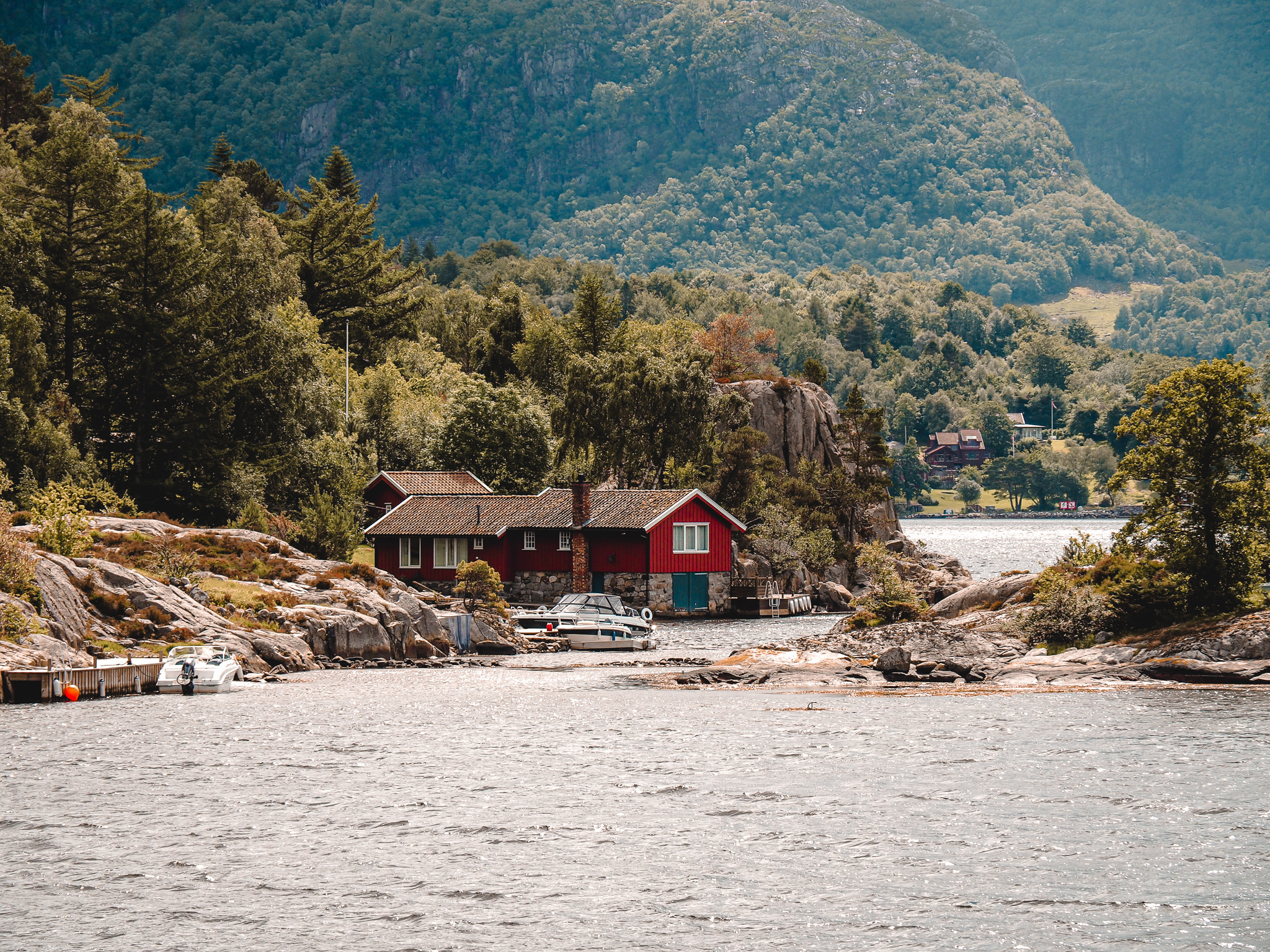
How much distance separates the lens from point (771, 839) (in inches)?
1007

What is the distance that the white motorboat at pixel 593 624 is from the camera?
65.9 metres

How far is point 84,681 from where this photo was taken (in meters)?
42.6

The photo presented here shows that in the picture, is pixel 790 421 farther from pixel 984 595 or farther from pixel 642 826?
pixel 642 826

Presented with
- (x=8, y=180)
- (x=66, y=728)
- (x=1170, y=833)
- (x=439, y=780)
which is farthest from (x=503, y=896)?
(x=8, y=180)

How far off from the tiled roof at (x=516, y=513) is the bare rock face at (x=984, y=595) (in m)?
25.8

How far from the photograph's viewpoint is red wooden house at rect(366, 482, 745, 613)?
81000 mm

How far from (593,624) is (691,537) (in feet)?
61.2

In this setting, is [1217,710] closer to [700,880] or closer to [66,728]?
[700,880]

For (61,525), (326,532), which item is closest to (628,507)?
(326,532)

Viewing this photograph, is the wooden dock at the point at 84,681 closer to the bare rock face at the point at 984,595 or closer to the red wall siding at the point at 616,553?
the bare rock face at the point at 984,595

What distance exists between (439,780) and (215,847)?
7565 millimetres

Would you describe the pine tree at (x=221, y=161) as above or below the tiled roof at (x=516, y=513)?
above

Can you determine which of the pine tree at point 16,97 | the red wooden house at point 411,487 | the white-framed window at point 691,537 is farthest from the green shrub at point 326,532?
→ the pine tree at point 16,97

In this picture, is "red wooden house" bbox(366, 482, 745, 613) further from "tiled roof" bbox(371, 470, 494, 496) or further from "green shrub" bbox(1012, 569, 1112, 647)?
"green shrub" bbox(1012, 569, 1112, 647)
